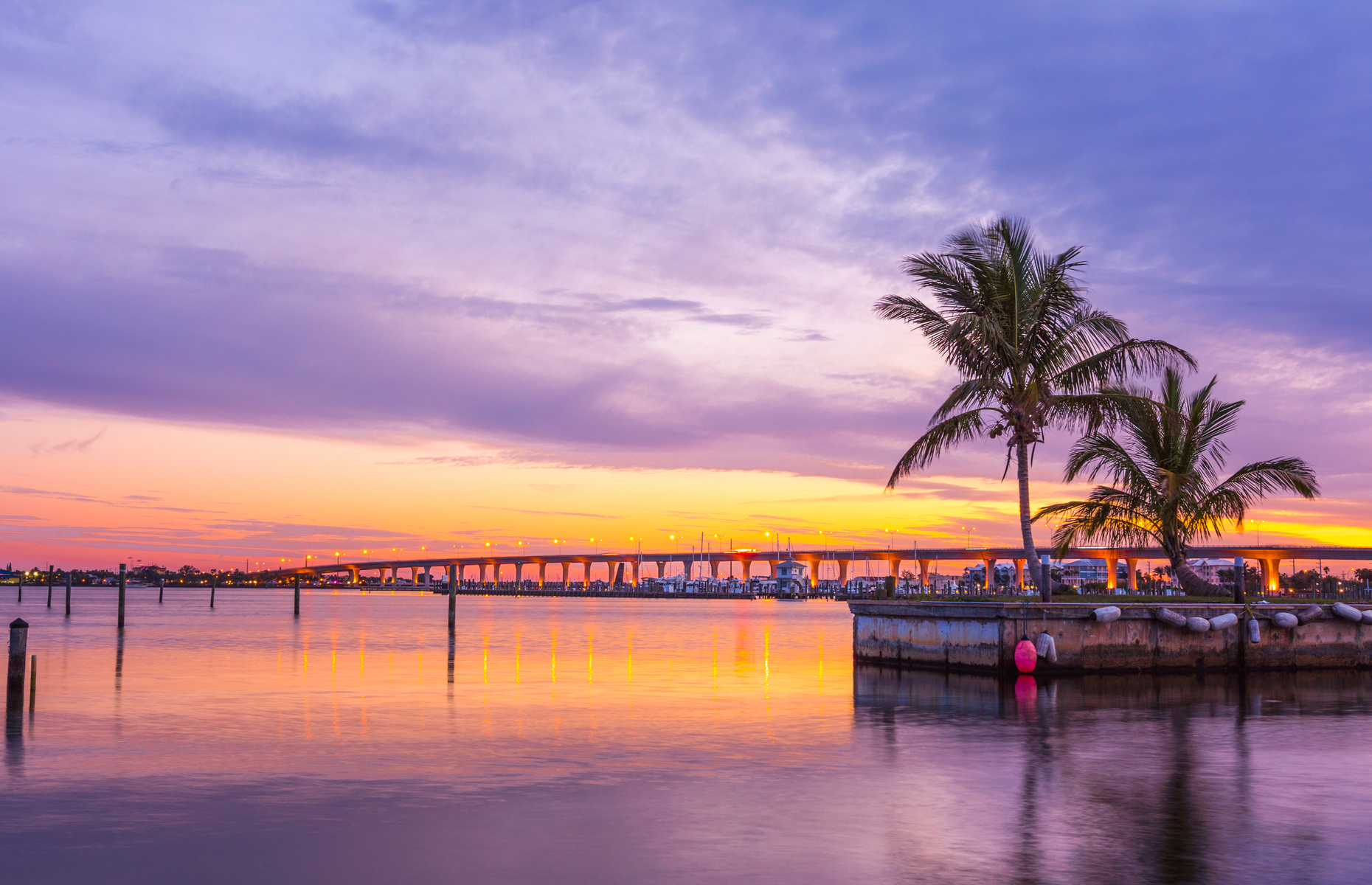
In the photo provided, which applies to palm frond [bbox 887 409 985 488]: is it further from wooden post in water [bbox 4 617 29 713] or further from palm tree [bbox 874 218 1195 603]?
wooden post in water [bbox 4 617 29 713]

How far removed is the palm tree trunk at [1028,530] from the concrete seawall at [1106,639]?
814 millimetres

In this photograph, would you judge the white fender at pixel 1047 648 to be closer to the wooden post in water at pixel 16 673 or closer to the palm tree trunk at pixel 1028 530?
the palm tree trunk at pixel 1028 530

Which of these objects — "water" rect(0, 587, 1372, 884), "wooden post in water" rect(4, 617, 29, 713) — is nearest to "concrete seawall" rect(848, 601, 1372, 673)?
"water" rect(0, 587, 1372, 884)

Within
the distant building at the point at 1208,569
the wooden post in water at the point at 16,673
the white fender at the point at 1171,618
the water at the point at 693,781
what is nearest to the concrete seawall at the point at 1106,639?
the white fender at the point at 1171,618

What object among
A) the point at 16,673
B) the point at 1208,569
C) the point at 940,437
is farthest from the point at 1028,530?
the point at 1208,569

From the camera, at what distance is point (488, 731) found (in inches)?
725

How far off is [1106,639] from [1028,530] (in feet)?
11.1

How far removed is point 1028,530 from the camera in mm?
28703

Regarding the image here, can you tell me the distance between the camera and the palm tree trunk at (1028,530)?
27.5m

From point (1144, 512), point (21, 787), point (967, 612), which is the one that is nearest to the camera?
point (21, 787)

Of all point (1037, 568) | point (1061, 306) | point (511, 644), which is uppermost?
point (1061, 306)

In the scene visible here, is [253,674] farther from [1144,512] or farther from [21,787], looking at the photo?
[1144,512]

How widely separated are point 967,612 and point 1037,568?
240cm

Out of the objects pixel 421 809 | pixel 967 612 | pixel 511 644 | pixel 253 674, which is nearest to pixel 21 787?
pixel 421 809
